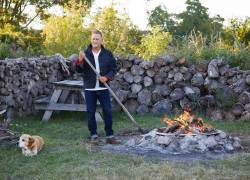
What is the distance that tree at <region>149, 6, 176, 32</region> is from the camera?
2356 centimetres

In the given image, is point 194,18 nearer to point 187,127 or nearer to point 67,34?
point 67,34

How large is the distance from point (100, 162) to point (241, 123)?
4.71 m

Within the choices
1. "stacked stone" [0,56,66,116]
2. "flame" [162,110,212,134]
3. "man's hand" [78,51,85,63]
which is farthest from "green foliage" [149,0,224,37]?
"flame" [162,110,212,134]

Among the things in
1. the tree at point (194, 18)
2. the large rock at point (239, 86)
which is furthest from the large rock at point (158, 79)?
the tree at point (194, 18)

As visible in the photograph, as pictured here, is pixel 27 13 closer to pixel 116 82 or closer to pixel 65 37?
pixel 65 37

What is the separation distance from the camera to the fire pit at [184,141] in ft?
21.9

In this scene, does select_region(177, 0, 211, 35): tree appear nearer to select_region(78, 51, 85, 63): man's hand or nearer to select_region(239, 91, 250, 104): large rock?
select_region(239, 91, 250, 104): large rock

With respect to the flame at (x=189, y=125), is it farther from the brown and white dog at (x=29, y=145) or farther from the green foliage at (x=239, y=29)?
the green foliage at (x=239, y=29)

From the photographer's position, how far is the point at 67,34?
53.1 feet

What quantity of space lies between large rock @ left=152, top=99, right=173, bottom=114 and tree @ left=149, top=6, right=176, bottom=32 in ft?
39.2

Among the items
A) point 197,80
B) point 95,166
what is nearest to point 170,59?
point 197,80

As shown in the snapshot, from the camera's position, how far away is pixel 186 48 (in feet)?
39.8

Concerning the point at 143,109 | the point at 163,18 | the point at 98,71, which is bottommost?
the point at 143,109

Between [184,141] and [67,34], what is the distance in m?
10.1
